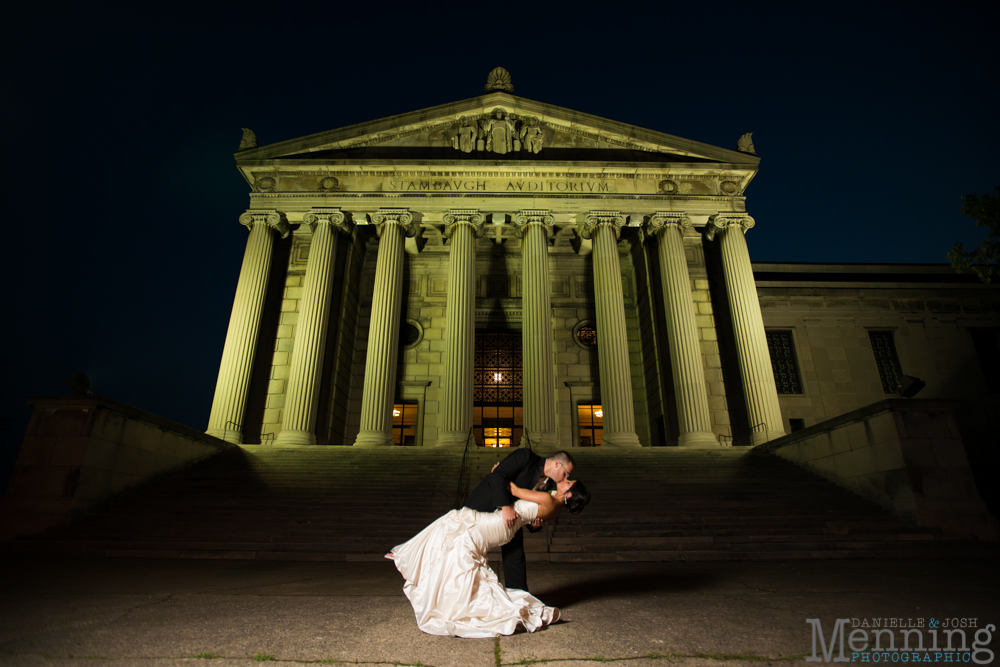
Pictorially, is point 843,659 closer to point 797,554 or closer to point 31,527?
point 797,554

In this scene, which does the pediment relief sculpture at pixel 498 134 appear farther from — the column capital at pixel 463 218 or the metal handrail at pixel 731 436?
the metal handrail at pixel 731 436

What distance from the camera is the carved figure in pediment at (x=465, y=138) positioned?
2194cm

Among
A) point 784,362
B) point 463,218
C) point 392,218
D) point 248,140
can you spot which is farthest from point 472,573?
point 784,362

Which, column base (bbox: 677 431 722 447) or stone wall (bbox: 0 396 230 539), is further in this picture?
column base (bbox: 677 431 722 447)

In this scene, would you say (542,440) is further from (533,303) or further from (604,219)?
(604,219)

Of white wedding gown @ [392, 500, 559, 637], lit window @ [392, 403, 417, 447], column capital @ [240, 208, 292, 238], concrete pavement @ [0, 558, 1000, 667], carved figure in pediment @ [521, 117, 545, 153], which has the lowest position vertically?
concrete pavement @ [0, 558, 1000, 667]

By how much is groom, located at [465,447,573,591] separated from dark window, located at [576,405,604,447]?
18.4 m

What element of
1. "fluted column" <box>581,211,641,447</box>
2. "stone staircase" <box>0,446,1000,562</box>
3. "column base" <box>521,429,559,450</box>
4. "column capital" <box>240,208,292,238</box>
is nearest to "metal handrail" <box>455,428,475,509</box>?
"stone staircase" <box>0,446,1000,562</box>

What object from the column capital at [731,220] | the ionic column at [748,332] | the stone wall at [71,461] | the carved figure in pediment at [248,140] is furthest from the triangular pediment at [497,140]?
the stone wall at [71,461]

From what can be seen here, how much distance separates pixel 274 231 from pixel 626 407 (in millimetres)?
15563

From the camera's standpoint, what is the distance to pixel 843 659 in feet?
11.8

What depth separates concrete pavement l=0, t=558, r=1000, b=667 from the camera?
11.9 ft

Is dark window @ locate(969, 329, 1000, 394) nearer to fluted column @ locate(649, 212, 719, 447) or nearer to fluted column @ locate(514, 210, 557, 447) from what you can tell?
fluted column @ locate(649, 212, 719, 447)

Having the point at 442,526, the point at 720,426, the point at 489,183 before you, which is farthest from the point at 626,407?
the point at 442,526
